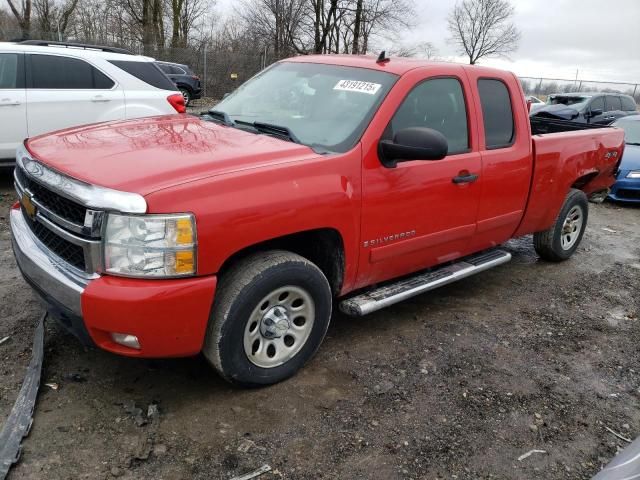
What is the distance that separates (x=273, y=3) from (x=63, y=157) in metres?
32.1

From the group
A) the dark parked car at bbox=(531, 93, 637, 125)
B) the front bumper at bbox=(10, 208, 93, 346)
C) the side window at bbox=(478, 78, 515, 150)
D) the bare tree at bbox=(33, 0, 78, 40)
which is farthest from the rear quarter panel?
the bare tree at bbox=(33, 0, 78, 40)

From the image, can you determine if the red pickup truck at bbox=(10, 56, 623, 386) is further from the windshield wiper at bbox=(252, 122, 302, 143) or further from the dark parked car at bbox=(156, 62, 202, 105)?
the dark parked car at bbox=(156, 62, 202, 105)

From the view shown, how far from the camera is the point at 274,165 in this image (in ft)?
9.48

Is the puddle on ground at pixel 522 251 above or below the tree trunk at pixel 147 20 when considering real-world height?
below

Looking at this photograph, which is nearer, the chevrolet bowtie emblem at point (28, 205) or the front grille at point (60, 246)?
the front grille at point (60, 246)

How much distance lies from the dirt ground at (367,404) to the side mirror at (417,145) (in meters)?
1.33

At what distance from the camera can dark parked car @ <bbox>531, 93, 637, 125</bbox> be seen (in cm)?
1427

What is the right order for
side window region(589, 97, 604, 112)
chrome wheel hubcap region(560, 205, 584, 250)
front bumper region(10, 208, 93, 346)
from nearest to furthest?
front bumper region(10, 208, 93, 346) → chrome wheel hubcap region(560, 205, 584, 250) → side window region(589, 97, 604, 112)

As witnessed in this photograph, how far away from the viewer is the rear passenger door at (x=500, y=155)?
4.09m

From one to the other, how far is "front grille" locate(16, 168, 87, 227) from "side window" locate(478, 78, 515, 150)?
284cm

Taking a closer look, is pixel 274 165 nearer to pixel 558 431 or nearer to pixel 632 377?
pixel 558 431

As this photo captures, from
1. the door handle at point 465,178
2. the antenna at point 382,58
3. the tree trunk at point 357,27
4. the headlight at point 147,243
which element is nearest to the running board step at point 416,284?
the door handle at point 465,178

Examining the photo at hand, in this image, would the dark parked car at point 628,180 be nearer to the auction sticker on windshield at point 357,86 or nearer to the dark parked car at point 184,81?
the auction sticker on windshield at point 357,86

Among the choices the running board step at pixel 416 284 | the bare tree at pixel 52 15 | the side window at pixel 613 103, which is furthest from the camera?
the bare tree at pixel 52 15
